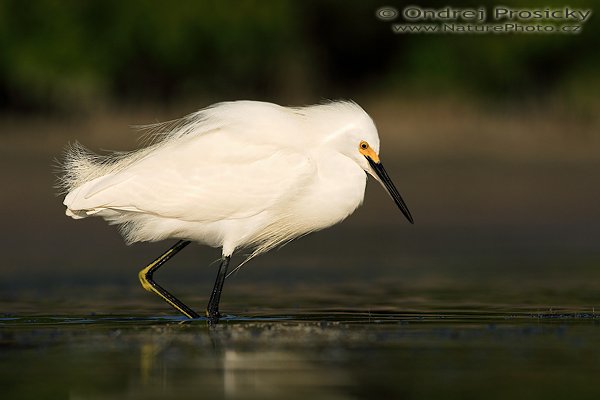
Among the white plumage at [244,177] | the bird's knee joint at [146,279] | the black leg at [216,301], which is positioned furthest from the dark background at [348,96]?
the white plumage at [244,177]

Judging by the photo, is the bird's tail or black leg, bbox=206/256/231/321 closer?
black leg, bbox=206/256/231/321

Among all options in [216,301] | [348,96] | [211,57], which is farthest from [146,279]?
[348,96]

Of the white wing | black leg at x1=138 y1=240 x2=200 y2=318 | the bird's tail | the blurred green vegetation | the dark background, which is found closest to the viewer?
the white wing

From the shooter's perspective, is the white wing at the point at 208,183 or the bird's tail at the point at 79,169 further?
the bird's tail at the point at 79,169

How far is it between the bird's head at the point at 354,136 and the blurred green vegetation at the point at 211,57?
14.0m

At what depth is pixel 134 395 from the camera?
6922 millimetres

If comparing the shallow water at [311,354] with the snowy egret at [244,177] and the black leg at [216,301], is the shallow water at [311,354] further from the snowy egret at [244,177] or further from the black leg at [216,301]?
the snowy egret at [244,177]

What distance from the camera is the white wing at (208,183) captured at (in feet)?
33.4

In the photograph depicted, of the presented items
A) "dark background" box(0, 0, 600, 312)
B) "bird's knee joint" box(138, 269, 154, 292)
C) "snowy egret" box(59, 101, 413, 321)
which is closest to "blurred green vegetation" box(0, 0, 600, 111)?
"dark background" box(0, 0, 600, 312)

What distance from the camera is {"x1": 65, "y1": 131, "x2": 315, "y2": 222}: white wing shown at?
10.2m

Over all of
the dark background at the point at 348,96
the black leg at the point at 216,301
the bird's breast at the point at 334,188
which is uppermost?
the dark background at the point at 348,96

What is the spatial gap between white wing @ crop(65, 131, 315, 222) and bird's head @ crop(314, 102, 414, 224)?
0.94 ft

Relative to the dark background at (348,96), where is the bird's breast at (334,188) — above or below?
below

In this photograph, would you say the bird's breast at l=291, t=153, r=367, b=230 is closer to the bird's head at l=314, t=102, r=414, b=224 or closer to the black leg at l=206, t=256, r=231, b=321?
the bird's head at l=314, t=102, r=414, b=224
